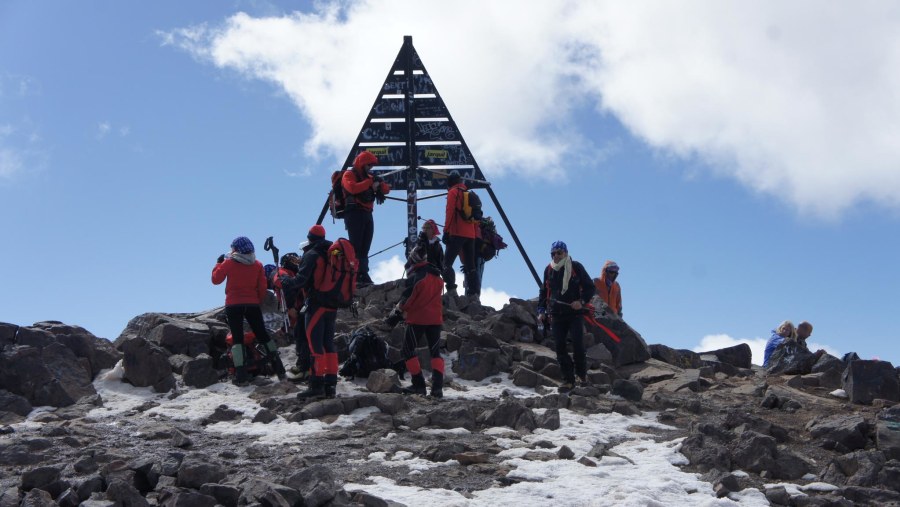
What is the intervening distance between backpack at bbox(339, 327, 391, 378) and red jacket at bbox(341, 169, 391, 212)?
110 inches

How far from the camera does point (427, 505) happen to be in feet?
26.4

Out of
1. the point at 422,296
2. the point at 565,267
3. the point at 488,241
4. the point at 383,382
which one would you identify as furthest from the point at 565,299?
the point at 488,241

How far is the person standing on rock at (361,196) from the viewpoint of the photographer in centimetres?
1584

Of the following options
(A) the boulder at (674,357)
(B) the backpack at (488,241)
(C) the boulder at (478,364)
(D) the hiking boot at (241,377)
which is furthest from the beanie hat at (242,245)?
(A) the boulder at (674,357)

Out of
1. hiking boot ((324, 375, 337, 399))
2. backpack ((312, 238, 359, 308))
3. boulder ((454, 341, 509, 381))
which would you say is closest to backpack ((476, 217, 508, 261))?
boulder ((454, 341, 509, 381))

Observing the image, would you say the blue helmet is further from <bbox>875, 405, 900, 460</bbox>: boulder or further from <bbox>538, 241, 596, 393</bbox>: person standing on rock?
<bbox>875, 405, 900, 460</bbox>: boulder

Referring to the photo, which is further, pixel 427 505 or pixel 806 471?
pixel 806 471

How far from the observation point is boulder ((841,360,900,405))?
13.6 meters

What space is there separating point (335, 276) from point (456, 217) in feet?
15.6

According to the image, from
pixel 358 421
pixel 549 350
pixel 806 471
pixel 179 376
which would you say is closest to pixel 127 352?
pixel 179 376

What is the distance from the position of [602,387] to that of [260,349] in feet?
16.8

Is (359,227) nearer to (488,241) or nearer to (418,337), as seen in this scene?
(488,241)

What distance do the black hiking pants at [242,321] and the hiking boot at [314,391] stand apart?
1.65m

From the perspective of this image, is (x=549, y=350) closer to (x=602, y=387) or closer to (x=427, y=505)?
(x=602, y=387)
